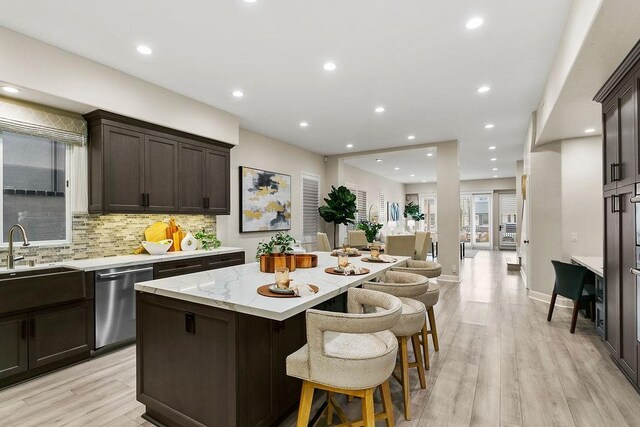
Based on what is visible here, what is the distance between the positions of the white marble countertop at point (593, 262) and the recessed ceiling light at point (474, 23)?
2776 mm

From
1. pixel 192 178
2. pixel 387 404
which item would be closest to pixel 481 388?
pixel 387 404

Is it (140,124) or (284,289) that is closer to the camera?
(284,289)

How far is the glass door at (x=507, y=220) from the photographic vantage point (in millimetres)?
12453

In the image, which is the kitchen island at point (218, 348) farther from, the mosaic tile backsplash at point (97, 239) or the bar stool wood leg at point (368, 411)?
the mosaic tile backsplash at point (97, 239)

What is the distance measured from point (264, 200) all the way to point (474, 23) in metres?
4.27

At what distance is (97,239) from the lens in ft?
12.3

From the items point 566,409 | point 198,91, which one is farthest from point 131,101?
point 566,409

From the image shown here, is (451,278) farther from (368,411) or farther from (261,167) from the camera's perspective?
(368,411)

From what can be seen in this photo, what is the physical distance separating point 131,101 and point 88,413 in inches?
120

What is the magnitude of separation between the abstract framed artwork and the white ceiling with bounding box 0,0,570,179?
1.22 m

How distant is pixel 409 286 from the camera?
229 centimetres

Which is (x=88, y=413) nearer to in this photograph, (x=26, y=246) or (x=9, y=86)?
(x=26, y=246)

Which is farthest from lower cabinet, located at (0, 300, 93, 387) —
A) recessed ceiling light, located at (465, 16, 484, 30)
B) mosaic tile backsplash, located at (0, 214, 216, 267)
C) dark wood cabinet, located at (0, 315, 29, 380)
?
recessed ceiling light, located at (465, 16, 484, 30)

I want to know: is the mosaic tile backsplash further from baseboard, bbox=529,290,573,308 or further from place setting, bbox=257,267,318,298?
baseboard, bbox=529,290,573,308
